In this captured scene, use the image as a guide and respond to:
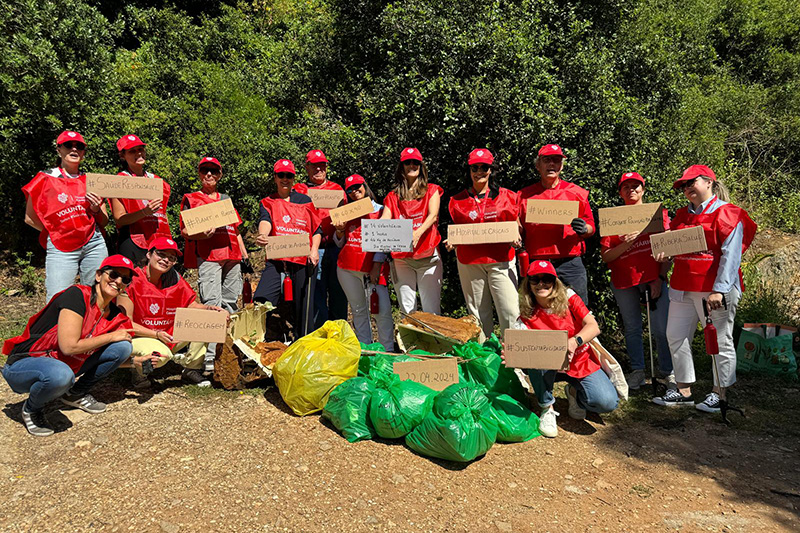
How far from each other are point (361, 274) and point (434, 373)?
1439 mm

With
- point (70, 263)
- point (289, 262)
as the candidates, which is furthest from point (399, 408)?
point (70, 263)

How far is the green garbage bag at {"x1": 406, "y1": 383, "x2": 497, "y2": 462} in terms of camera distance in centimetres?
360

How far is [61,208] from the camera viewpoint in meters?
4.72

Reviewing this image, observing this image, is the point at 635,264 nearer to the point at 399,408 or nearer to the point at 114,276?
the point at 399,408

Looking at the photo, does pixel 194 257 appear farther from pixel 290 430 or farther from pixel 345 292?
pixel 290 430

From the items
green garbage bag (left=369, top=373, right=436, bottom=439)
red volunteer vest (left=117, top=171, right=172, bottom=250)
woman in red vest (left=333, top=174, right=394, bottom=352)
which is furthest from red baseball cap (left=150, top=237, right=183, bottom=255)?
green garbage bag (left=369, top=373, right=436, bottom=439)

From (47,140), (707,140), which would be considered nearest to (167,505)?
(47,140)

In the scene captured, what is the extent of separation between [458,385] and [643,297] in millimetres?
2261

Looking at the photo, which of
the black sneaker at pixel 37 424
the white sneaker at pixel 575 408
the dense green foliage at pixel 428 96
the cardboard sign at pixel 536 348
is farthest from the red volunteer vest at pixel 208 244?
the white sneaker at pixel 575 408

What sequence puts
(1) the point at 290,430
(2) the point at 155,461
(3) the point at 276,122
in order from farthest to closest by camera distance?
(3) the point at 276,122 → (1) the point at 290,430 → (2) the point at 155,461

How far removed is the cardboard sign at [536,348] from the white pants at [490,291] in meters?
1.15

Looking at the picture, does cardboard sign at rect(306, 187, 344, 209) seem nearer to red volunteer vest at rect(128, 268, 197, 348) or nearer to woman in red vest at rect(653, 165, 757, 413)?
red volunteer vest at rect(128, 268, 197, 348)

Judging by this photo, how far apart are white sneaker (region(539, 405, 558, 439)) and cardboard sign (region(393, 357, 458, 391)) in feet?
2.38

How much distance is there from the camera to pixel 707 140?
850 cm
